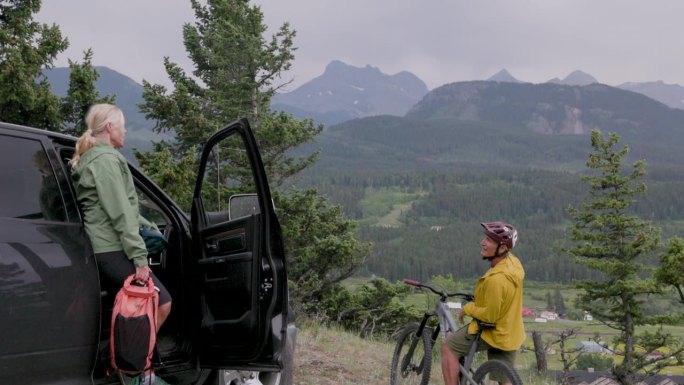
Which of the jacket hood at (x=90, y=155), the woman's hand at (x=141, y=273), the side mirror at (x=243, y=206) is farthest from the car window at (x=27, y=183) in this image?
the side mirror at (x=243, y=206)

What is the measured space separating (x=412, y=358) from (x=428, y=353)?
0.36 m

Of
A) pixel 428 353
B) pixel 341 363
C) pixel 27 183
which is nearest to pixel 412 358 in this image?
pixel 428 353

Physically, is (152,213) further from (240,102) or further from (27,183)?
(240,102)

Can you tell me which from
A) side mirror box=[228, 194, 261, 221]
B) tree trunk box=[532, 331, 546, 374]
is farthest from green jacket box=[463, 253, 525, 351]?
tree trunk box=[532, 331, 546, 374]

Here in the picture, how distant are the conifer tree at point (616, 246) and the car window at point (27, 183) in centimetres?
2754

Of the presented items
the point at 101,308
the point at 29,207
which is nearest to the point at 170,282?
the point at 101,308

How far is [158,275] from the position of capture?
4531mm

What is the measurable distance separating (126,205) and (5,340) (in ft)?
2.92

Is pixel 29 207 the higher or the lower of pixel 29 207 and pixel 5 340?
the higher

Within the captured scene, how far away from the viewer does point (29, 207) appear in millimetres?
3318

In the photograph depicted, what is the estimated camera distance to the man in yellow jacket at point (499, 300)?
15.9 ft

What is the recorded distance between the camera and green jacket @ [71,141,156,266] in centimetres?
353

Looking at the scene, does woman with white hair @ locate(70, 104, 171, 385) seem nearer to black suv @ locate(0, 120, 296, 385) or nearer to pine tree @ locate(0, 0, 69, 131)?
black suv @ locate(0, 120, 296, 385)

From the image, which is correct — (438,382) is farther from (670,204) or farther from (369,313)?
(670,204)
